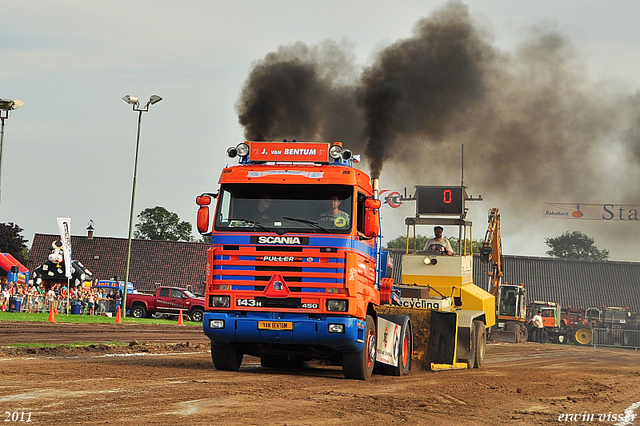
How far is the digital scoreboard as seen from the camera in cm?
1958

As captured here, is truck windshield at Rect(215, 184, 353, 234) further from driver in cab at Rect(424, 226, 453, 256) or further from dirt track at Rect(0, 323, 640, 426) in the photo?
driver in cab at Rect(424, 226, 453, 256)

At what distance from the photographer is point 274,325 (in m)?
12.5

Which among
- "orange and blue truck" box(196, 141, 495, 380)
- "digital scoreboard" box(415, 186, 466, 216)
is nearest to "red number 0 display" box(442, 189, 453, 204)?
"digital scoreboard" box(415, 186, 466, 216)

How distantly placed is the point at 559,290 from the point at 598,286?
3.12m

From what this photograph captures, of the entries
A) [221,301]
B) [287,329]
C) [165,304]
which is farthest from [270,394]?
[165,304]

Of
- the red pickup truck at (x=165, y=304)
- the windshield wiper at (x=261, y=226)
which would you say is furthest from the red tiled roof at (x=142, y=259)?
the windshield wiper at (x=261, y=226)

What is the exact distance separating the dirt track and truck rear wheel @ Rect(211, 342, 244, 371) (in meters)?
0.18

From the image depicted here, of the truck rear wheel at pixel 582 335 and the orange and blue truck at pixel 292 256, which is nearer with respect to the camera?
the orange and blue truck at pixel 292 256

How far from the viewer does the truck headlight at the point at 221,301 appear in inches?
500

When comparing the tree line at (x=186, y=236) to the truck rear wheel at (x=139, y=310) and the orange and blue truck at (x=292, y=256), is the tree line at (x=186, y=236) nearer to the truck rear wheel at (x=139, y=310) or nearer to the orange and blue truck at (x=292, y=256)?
the truck rear wheel at (x=139, y=310)

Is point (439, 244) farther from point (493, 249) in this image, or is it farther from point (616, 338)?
point (616, 338)

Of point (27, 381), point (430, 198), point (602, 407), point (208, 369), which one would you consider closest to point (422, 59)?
point (430, 198)

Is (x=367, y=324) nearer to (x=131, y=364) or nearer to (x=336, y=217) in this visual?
(x=336, y=217)

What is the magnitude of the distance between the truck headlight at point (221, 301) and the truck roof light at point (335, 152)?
2.91 m
